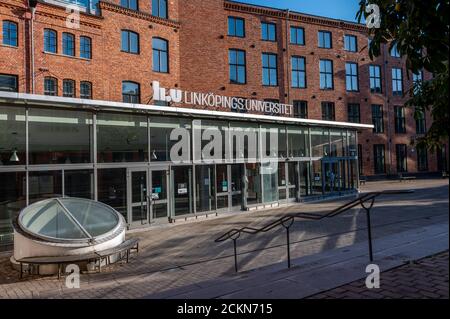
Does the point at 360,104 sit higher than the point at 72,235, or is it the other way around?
the point at 360,104

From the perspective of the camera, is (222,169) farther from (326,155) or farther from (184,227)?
(326,155)

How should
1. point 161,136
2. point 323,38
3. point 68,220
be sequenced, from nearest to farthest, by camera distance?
point 68,220 < point 161,136 < point 323,38

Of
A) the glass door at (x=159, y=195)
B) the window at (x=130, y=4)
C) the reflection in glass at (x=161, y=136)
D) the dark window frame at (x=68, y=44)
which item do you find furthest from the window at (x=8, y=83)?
the glass door at (x=159, y=195)

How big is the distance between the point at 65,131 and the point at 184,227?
5359 millimetres

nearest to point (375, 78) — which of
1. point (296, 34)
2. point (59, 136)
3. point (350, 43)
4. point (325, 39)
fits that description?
point (350, 43)

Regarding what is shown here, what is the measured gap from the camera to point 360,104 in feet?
122

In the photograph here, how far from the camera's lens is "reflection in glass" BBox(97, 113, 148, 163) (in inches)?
561

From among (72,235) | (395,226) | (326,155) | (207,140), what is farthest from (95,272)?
(326,155)

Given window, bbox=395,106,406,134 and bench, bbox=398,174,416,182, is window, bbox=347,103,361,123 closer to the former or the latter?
window, bbox=395,106,406,134

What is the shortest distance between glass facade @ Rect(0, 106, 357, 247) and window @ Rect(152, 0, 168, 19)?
12.2 m

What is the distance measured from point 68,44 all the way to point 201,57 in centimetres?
954

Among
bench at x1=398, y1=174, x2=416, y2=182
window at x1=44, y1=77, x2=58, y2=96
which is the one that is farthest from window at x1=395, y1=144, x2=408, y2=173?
window at x1=44, y1=77, x2=58, y2=96

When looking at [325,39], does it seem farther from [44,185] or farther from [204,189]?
[44,185]

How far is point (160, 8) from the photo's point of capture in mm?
26922
